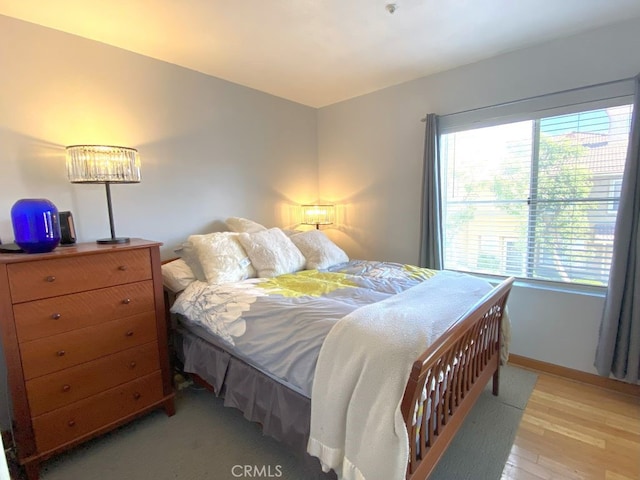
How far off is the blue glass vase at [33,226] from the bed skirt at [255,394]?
1.00 m

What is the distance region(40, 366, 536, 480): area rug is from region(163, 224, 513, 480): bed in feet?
0.55

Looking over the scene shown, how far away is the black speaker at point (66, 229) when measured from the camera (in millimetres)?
1827

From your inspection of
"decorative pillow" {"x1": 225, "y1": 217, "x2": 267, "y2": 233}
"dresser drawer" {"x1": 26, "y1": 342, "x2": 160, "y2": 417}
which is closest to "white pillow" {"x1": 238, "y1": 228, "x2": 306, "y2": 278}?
"decorative pillow" {"x1": 225, "y1": 217, "x2": 267, "y2": 233}

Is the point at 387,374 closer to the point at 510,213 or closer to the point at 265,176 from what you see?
the point at 510,213

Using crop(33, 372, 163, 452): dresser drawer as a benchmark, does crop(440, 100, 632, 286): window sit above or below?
above

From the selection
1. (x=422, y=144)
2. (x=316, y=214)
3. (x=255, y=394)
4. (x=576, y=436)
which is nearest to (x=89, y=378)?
(x=255, y=394)

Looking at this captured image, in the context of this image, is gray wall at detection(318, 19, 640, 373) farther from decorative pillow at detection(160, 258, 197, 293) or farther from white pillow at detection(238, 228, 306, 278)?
decorative pillow at detection(160, 258, 197, 293)

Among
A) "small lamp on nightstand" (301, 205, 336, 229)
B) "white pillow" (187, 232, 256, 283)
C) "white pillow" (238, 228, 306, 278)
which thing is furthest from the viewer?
"small lamp on nightstand" (301, 205, 336, 229)

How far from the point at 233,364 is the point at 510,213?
2.35 m

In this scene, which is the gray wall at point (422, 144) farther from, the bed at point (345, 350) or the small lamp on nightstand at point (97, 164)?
the small lamp on nightstand at point (97, 164)

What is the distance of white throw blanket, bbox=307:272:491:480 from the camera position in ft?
3.59

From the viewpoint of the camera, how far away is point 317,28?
2.03 m

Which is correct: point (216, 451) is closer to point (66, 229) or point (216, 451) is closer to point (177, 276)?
point (177, 276)

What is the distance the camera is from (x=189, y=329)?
7.22 feet
